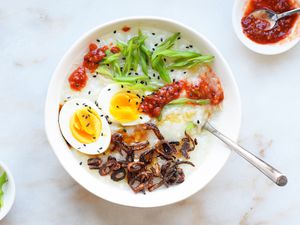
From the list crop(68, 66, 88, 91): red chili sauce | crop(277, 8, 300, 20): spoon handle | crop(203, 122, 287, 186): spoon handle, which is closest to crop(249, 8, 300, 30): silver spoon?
crop(277, 8, 300, 20): spoon handle

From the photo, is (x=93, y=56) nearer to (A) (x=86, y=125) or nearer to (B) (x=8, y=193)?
(A) (x=86, y=125)

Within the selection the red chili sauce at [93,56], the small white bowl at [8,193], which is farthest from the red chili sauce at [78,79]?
the small white bowl at [8,193]

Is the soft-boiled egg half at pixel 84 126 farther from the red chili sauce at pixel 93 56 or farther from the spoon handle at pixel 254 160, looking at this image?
the spoon handle at pixel 254 160

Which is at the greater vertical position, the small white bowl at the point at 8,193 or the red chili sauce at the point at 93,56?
the red chili sauce at the point at 93,56

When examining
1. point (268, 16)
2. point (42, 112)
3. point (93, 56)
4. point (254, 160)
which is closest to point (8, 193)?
point (42, 112)

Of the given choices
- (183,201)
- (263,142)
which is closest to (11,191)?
(183,201)

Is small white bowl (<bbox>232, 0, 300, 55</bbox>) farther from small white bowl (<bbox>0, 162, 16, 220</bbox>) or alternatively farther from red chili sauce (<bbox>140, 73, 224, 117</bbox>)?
small white bowl (<bbox>0, 162, 16, 220</bbox>)
